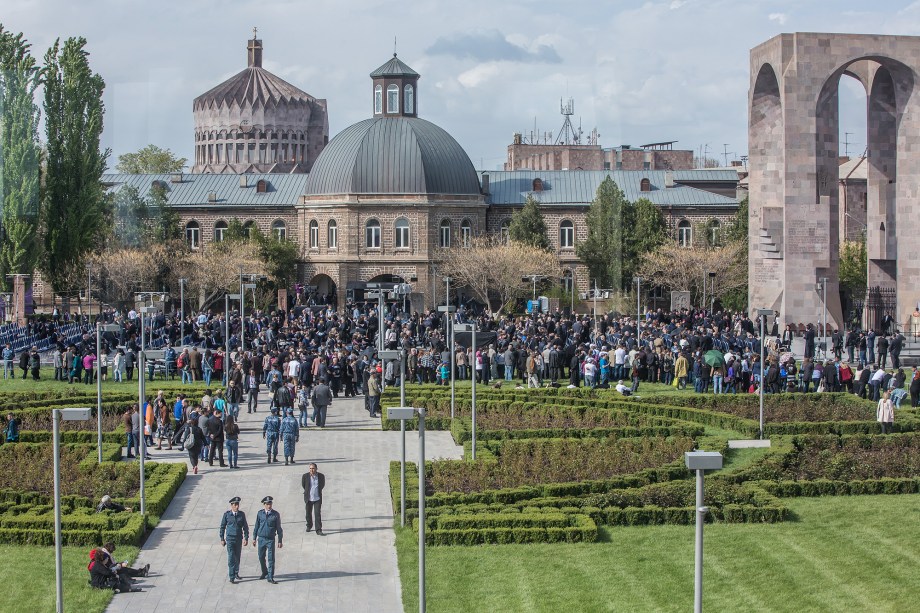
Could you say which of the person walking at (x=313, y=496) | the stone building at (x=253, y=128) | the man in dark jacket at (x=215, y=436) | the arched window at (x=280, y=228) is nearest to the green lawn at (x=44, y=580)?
the person walking at (x=313, y=496)

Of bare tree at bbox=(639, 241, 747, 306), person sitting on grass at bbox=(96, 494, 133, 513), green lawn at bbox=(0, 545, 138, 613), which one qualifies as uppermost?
bare tree at bbox=(639, 241, 747, 306)

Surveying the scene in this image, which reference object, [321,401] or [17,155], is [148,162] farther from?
[321,401]

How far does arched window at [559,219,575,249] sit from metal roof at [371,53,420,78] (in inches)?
494

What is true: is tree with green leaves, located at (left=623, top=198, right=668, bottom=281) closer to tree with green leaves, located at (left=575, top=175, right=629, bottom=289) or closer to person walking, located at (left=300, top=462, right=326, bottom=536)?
tree with green leaves, located at (left=575, top=175, right=629, bottom=289)

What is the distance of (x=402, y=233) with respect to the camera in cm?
8431

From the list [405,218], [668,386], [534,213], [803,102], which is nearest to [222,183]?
[405,218]

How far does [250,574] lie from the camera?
22.5 metres

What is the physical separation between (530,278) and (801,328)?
28.7 m

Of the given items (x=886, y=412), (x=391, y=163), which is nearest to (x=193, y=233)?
(x=391, y=163)

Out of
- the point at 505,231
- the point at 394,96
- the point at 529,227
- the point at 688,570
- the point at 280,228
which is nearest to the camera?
the point at 688,570

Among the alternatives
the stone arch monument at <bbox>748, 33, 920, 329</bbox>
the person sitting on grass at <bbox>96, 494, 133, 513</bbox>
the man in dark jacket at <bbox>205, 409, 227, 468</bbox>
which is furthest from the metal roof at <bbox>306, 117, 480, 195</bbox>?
the person sitting on grass at <bbox>96, 494, 133, 513</bbox>

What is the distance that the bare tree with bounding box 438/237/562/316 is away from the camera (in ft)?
258

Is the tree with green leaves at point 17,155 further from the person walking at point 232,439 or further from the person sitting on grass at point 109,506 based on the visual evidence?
the person sitting on grass at point 109,506

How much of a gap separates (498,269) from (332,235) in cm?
1104
